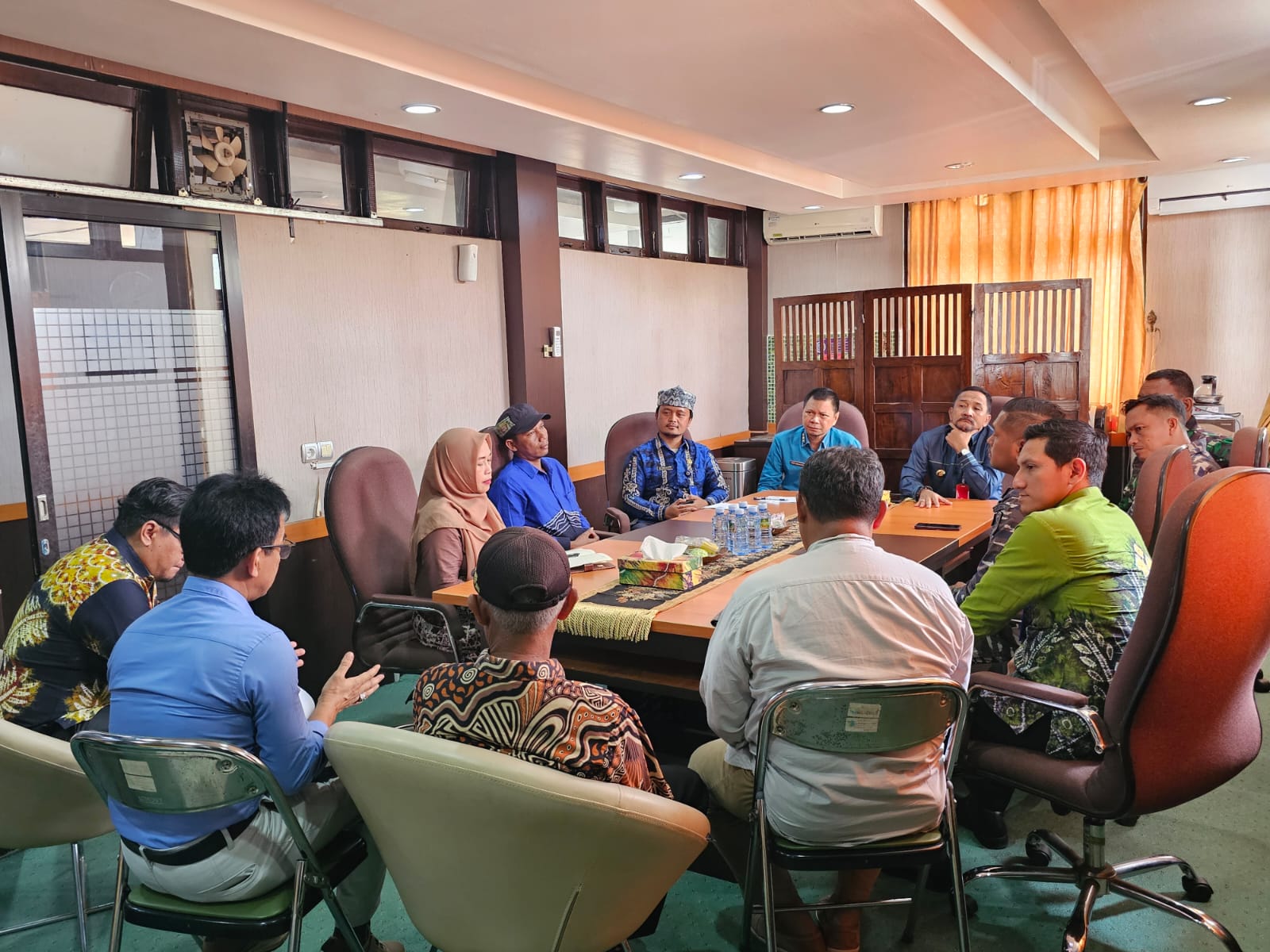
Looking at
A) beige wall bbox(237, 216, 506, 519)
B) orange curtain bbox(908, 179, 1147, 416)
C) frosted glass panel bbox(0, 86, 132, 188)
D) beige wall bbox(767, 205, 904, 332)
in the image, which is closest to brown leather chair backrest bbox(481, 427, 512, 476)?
beige wall bbox(237, 216, 506, 519)

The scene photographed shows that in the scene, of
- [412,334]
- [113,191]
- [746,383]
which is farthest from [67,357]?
[746,383]

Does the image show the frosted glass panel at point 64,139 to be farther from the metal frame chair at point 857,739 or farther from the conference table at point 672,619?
the metal frame chair at point 857,739

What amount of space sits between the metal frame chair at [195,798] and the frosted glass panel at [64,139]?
7.93 feet

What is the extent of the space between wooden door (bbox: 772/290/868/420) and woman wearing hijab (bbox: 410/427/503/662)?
3.51 metres

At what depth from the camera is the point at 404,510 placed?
3.55m

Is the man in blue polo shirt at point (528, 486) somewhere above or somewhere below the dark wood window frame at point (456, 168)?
below

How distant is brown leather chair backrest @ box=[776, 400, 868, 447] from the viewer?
530cm

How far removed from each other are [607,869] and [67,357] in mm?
2827

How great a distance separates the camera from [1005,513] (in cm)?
284

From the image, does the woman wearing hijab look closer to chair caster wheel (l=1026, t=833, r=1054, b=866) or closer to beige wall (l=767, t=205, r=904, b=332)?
chair caster wheel (l=1026, t=833, r=1054, b=866)

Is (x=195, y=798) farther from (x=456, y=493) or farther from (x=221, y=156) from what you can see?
(x=221, y=156)

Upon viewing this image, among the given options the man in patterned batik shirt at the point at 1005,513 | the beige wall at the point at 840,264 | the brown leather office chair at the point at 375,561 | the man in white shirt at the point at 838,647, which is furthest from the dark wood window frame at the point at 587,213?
the man in white shirt at the point at 838,647

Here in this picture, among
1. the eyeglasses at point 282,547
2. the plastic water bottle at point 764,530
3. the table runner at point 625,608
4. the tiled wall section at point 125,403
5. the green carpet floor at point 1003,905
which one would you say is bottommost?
the green carpet floor at point 1003,905

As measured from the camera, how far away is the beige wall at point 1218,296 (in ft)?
19.5
